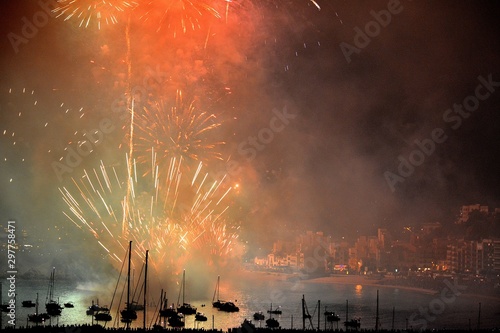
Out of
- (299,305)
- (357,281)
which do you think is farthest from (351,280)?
(299,305)

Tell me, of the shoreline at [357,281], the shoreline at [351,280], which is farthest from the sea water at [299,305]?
the shoreline at [357,281]

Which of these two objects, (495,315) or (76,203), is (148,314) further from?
(495,315)

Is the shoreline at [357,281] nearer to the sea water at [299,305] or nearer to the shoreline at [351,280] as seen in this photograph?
the shoreline at [351,280]

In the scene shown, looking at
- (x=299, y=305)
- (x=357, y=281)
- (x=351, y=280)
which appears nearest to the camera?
(x=299, y=305)

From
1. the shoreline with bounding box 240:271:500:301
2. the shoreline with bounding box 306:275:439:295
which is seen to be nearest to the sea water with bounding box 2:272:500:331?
the shoreline with bounding box 240:271:500:301

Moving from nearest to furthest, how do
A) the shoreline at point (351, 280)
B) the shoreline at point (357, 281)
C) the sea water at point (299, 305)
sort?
1. the sea water at point (299, 305)
2. the shoreline at point (351, 280)
3. the shoreline at point (357, 281)

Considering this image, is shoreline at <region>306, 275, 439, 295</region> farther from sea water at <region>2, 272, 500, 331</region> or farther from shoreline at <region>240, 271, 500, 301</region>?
sea water at <region>2, 272, 500, 331</region>

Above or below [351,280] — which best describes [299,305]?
below

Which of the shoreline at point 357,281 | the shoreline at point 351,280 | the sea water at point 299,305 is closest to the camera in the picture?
the sea water at point 299,305

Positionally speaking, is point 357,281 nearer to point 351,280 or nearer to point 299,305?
point 351,280

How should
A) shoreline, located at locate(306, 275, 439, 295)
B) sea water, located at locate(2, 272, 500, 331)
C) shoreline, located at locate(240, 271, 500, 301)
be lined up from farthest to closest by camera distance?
shoreline, located at locate(306, 275, 439, 295) < shoreline, located at locate(240, 271, 500, 301) < sea water, located at locate(2, 272, 500, 331)

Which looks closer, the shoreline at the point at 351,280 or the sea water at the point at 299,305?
the sea water at the point at 299,305

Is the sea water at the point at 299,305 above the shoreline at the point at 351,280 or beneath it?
beneath
